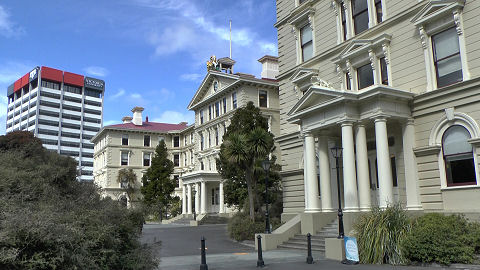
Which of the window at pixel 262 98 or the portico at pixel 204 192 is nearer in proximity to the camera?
the portico at pixel 204 192

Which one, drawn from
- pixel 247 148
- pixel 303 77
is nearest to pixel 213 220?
pixel 247 148

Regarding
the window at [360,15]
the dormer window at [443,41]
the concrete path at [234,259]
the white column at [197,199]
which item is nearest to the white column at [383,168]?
the dormer window at [443,41]

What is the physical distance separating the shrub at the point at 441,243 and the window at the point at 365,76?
317 inches

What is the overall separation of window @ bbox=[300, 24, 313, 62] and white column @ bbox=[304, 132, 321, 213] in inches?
235

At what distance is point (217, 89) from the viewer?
1999 inches

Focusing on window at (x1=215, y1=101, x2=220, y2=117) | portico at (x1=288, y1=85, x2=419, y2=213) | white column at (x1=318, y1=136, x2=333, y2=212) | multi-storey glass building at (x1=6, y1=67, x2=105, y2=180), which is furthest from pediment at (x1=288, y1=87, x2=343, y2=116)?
multi-storey glass building at (x1=6, y1=67, x2=105, y2=180)

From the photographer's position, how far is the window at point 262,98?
4669 cm

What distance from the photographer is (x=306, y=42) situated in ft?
76.8

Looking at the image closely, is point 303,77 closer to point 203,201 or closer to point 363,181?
point 363,181

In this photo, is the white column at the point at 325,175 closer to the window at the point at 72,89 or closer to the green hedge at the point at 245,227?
the green hedge at the point at 245,227

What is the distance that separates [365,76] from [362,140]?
13.0 ft

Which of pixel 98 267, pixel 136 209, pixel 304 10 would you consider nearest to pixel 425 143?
pixel 304 10

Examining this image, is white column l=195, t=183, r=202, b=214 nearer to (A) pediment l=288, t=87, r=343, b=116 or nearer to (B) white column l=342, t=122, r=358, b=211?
(A) pediment l=288, t=87, r=343, b=116

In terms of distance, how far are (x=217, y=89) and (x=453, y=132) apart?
3726cm
